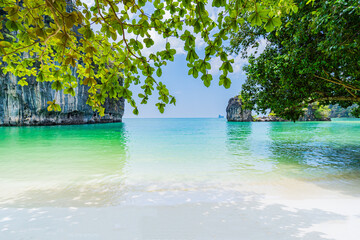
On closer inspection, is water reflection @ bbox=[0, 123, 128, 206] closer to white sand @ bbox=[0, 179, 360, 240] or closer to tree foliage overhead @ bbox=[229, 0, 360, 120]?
white sand @ bbox=[0, 179, 360, 240]

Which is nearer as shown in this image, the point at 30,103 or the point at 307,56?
the point at 307,56

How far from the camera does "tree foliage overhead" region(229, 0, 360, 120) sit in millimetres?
5238

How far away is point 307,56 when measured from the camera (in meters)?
6.88

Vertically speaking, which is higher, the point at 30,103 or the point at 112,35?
the point at 30,103

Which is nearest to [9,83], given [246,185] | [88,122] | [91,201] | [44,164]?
[88,122]

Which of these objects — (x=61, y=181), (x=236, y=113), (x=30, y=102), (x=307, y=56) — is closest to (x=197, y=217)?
(x=61, y=181)

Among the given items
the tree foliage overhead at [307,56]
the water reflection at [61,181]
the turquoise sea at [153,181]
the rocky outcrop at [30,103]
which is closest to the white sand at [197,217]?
the turquoise sea at [153,181]

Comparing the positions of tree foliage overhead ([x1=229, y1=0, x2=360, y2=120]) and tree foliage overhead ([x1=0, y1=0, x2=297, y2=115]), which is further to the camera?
tree foliage overhead ([x1=229, y1=0, x2=360, y2=120])

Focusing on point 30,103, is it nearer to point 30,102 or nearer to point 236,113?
point 30,102

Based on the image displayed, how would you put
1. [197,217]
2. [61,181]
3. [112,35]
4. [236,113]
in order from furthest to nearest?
→ [236,113] < [61,181] < [197,217] < [112,35]

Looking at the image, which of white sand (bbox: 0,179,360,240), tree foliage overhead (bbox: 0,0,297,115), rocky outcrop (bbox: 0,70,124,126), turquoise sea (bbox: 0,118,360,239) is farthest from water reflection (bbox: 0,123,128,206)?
rocky outcrop (bbox: 0,70,124,126)

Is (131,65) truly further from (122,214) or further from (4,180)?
(4,180)

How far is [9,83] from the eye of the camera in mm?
36250

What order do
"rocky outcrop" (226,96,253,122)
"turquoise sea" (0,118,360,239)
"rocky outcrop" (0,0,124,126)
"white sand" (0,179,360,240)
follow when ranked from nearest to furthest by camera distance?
"white sand" (0,179,360,240)
"turquoise sea" (0,118,360,239)
"rocky outcrop" (0,0,124,126)
"rocky outcrop" (226,96,253,122)
